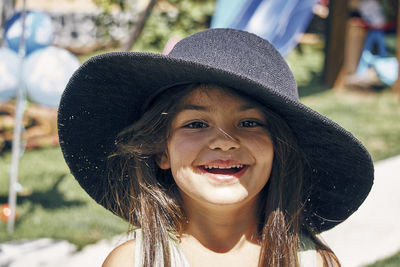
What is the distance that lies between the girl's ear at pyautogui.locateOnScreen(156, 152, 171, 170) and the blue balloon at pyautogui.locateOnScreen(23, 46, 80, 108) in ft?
6.31

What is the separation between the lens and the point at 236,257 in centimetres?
172

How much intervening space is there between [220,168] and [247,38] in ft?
1.30

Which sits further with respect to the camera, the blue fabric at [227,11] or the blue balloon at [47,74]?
the blue fabric at [227,11]

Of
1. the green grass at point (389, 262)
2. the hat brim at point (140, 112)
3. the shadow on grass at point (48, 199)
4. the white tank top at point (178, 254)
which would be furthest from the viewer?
the shadow on grass at point (48, 199)

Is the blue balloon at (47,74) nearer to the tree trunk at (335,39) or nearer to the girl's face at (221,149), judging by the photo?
the girl's face at (221,149)

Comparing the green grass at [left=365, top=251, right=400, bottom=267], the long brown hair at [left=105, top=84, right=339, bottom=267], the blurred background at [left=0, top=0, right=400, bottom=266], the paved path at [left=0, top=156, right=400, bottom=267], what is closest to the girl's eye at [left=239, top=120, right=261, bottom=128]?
the long brown hair at [left=105, top=84, right=339, bottom=267]

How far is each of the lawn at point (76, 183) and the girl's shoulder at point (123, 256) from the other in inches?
61.5

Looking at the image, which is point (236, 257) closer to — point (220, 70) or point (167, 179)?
point (167, 179)

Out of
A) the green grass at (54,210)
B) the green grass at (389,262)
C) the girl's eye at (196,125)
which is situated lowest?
the green grass at (389,262)

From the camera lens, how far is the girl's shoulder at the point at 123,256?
1.65 metres

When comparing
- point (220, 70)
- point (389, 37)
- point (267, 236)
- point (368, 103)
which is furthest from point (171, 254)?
point (389, 37)

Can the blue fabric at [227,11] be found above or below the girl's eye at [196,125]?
above

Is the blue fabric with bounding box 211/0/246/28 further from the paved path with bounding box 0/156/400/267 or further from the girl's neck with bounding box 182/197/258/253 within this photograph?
the girl's neck with bounding box 182/197/258/253

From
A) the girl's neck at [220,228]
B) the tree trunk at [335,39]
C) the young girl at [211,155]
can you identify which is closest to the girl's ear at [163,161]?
the young girl at [211,155]
